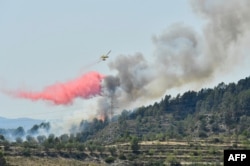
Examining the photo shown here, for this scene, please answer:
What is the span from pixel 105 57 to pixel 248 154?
140739 millimetres

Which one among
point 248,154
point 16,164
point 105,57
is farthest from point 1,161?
point 248,154

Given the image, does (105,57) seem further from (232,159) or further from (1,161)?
(232,159)

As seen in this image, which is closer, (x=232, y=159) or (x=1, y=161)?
(x=232, y=159)

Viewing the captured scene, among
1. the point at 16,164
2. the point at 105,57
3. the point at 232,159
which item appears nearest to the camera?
the point at 232,159

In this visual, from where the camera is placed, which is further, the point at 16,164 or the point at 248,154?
the point at 16,164

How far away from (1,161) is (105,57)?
4285 centimetres

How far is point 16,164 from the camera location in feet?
645

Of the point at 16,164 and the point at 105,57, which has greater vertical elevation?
the point at 105,57

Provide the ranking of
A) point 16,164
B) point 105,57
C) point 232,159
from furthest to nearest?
point 16,164, point 105,57, point 232,159

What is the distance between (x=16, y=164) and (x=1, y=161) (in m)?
7.57

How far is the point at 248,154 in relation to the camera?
44844 millimetres

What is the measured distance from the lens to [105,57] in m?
184

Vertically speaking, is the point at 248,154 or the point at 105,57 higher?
the point at 105,57

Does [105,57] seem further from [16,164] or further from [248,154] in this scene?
[248,154]
